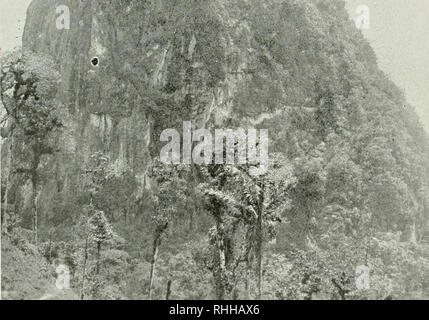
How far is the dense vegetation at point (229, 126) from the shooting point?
1934 inches

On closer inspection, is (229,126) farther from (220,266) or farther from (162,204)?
(220,266)

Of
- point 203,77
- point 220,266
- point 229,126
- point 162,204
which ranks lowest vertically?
point 220,266

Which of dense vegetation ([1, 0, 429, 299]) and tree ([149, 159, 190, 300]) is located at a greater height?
dense vegetation ([1, 0, 429, 299])

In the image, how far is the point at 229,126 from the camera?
6209cm

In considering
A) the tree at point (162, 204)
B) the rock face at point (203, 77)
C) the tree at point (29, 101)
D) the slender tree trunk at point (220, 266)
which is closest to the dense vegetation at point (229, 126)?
the rock face at point (203, 77)

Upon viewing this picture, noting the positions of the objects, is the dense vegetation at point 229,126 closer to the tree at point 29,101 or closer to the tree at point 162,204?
the tree at point 29,101

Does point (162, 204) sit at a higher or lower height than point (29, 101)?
lower

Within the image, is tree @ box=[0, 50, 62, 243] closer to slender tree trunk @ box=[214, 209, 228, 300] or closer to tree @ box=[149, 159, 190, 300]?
tree @ box=[149, 159, 190, 300]

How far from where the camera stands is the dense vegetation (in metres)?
49.1

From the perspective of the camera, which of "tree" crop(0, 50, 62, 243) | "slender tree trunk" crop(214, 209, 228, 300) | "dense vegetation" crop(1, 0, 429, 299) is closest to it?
"slender tree trunk" crop(214, 209, 228, 300)

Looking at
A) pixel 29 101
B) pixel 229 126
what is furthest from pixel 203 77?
pixel 29 101

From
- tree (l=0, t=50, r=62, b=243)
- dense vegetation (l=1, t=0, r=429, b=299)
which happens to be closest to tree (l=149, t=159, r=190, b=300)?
dense vegetation (l=1, t=0, r=429, b=299)

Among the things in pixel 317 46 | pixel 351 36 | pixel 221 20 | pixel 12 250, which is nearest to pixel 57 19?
pixel 221 20

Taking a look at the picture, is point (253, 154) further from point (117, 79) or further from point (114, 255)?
point (117, 79)
